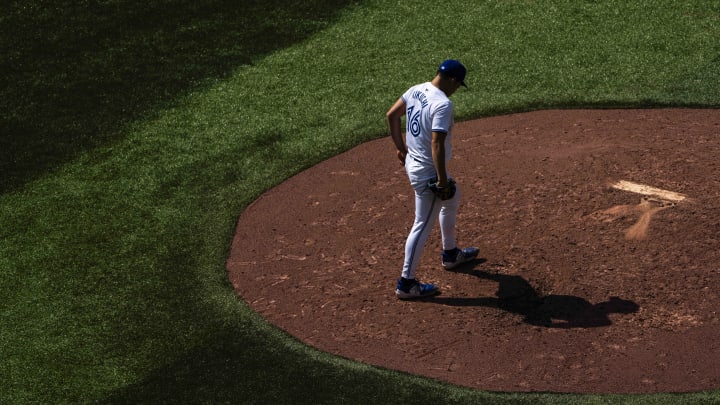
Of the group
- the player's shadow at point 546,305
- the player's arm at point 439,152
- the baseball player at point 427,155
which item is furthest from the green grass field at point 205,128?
the player's arm at point 439,152

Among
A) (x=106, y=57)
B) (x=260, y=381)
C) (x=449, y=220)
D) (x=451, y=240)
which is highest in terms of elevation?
(x=106, y=57)

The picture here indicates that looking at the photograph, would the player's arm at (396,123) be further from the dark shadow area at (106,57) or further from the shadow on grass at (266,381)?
the dark shadow area at (106,57)

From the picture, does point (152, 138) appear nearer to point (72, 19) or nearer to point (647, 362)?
point (72, 19)

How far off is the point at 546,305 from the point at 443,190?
4.30 ft

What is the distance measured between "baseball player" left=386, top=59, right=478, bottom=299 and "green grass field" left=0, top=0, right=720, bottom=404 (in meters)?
1.11

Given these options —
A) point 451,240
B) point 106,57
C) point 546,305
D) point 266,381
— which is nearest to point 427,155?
point 451,240

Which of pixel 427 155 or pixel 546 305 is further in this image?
pixel 546 305

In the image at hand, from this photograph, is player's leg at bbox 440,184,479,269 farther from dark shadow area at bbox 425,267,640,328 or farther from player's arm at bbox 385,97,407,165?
player's arm at bbox 385,97,407,165

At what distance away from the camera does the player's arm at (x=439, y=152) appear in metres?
7.73

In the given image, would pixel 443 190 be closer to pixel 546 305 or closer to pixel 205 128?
pixel 546 305

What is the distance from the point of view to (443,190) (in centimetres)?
794

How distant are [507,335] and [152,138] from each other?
565 centimetres

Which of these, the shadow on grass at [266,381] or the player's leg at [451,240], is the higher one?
the player's leg at [451,240]

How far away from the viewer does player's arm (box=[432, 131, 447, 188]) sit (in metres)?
7.73
